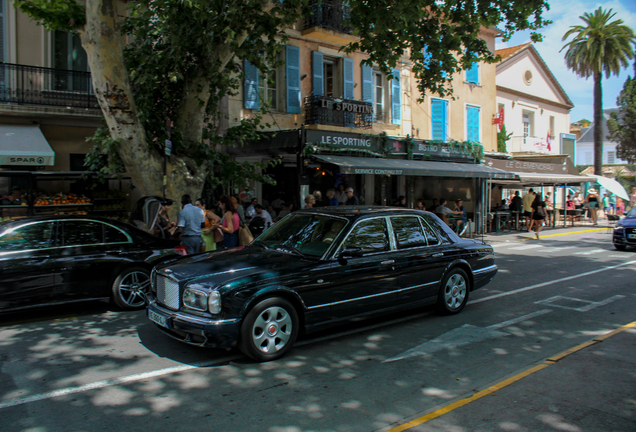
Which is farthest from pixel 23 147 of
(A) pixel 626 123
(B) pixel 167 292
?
(A) pixel 626 123

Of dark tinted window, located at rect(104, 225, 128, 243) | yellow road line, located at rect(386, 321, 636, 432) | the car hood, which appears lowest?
yellow road line, located at rect(386, 321, 636, 432)

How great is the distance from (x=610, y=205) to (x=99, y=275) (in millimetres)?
33560

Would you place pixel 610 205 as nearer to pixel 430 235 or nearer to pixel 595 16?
pixel 595 16

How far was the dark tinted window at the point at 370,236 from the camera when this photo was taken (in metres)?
5.73

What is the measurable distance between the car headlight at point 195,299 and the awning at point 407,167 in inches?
340

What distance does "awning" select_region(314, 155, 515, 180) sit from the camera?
43.6 feet

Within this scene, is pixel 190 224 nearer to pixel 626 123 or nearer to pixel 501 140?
pixel 501 140

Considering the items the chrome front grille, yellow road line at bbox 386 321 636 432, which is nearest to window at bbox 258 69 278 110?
the chrome front grille

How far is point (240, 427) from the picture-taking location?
3.51m

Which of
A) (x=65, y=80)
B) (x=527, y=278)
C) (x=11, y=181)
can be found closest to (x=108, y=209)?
(x=11, y=181)

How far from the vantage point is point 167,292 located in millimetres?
5027

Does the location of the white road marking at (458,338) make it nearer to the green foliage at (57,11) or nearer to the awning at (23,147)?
the green foliage at (57,11)

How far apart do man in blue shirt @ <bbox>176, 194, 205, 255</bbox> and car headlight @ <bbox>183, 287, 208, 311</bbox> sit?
13.9ft

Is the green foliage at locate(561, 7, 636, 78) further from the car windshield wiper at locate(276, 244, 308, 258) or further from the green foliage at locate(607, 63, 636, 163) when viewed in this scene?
the car windshield wiper at locate(276, 244, 308, 258)
